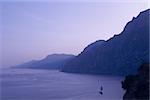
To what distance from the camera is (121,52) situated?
14525 cm

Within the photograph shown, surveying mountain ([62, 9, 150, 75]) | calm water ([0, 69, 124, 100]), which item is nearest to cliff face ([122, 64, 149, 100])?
calm water ([0, 69, 124, 100])

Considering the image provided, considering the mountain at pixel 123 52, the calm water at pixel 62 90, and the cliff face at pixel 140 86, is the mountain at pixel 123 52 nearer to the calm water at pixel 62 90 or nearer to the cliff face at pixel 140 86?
the calm water at pixel 62 90

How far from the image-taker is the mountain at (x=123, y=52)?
433ft

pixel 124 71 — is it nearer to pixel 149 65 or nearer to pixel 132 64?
pixel 132 64

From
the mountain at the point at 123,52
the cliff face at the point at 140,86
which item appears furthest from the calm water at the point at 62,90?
the mountain at the point at 123,52

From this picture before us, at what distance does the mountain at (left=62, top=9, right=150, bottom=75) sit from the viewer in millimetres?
132125

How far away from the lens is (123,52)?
14412cm

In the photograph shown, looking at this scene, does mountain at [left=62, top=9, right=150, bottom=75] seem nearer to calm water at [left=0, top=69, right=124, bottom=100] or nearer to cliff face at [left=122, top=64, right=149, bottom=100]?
calm water at [left=0, top=69, right=124, bottom=100]

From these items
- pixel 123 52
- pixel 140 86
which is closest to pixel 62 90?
pixel 140 86

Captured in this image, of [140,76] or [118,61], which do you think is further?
[118,61]

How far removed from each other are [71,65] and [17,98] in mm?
126928

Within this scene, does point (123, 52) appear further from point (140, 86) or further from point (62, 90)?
point (140, 86)

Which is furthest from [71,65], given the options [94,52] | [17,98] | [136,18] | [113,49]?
[17,98]

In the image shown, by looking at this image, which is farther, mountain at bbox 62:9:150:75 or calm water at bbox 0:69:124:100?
mountain at bbox 62:9:150:75
